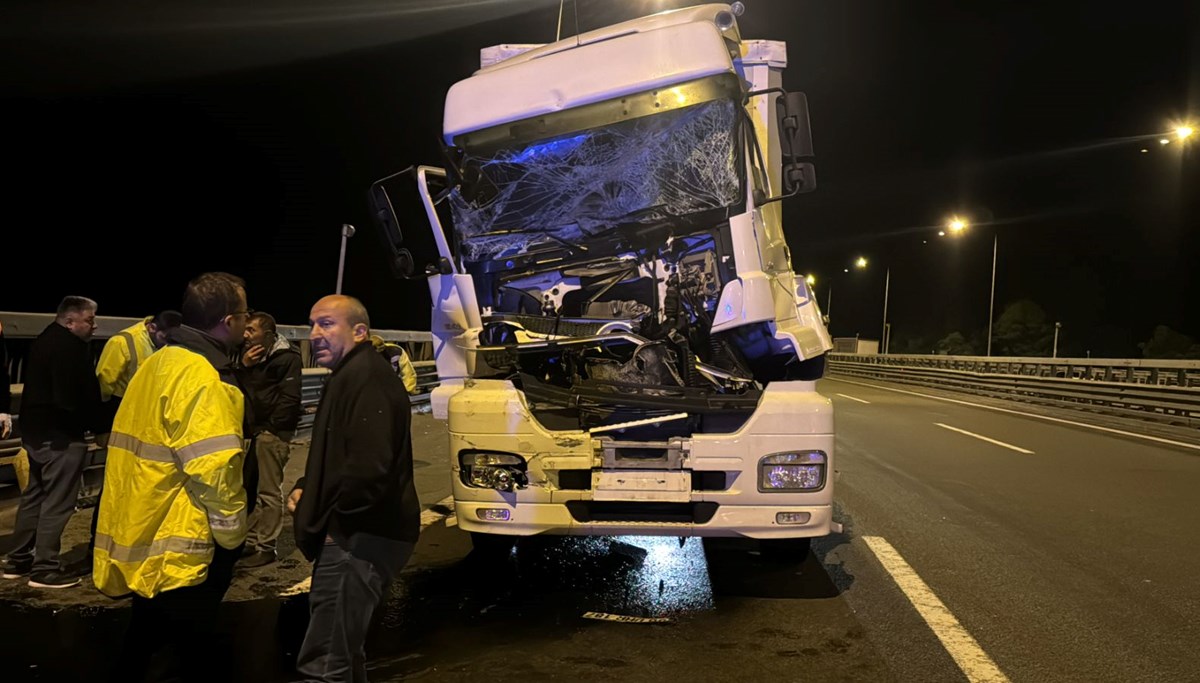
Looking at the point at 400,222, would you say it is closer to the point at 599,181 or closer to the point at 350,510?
the point at 599,181

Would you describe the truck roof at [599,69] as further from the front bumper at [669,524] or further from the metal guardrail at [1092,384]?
the metal guardrail at [1092,384]

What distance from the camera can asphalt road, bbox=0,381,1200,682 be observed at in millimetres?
3908

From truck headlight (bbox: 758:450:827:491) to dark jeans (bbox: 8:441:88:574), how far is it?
4.07 meters

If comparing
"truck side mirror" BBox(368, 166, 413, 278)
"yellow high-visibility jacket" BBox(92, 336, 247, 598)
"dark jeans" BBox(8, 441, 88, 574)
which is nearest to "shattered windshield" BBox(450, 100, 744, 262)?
"truck side mirror" BBox(368, 166, 413, 278)

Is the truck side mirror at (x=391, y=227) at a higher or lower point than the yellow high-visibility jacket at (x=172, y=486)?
higher

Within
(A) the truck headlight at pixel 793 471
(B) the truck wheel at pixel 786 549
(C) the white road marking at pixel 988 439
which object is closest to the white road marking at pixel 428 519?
(B) the truck wheel at pixel 786 549

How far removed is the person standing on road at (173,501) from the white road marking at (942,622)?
320 centimetres

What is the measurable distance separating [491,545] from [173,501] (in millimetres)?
2917

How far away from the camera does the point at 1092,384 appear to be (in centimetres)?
1966

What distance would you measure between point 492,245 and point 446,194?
47 centimetres

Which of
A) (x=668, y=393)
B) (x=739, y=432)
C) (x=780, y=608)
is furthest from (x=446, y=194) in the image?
(x=780, y=608)

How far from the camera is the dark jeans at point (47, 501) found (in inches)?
196

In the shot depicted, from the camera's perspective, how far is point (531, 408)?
5066 millimetres

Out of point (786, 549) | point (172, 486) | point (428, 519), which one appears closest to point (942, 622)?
point (786, 549)
